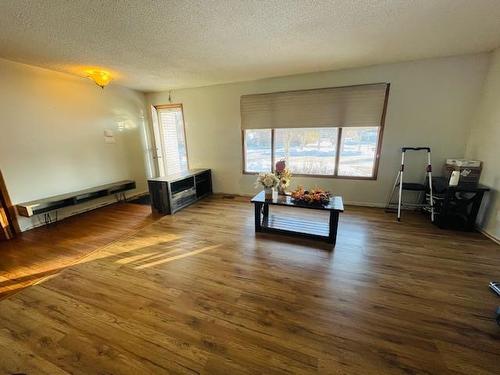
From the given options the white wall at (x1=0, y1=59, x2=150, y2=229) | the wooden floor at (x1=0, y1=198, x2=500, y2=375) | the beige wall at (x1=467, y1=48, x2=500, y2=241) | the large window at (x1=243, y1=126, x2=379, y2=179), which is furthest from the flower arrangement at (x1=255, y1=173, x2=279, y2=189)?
the white wall at (x1=0, y1=59, x2=150, y2=229)

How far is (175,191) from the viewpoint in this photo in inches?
155

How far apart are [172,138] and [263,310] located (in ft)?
15.5

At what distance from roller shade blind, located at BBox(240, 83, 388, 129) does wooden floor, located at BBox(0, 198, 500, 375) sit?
216cm

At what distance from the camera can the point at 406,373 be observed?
1196 mm

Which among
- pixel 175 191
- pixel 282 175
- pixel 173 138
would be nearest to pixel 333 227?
pixel 282 175

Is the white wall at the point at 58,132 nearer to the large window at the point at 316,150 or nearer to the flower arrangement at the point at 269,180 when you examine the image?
the large window at the point at 316,150

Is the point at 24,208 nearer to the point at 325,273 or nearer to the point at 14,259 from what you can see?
the point at 14,259

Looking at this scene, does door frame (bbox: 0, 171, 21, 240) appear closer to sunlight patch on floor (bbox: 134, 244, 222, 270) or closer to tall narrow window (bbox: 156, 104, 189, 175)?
sunlight patch on floor (bbox: 134, 244, 222, 270)

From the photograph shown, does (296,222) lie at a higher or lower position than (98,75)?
lower

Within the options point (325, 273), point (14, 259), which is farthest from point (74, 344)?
point (325, 273)

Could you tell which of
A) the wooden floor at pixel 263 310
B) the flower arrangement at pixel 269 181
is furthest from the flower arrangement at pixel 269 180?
the wooden floor at pixel 263 310

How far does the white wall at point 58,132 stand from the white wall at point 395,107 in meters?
1.62

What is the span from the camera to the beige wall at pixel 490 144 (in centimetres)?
266

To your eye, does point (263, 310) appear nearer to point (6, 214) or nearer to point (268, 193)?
point (268, 193)
